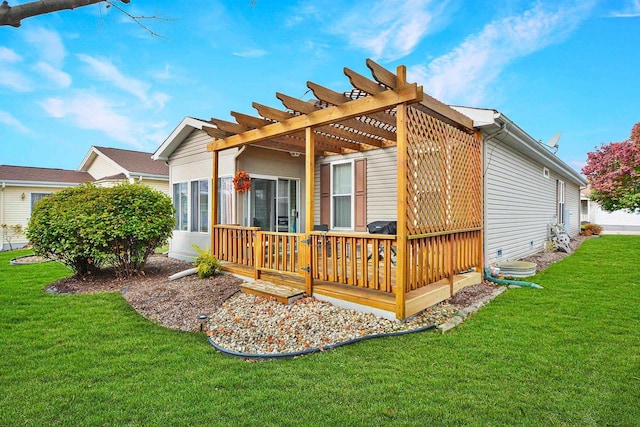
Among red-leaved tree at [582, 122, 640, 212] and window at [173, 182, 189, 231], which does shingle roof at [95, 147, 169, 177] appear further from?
red-leaved tree at [582, 122, 640, 212]

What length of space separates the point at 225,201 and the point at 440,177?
513cm

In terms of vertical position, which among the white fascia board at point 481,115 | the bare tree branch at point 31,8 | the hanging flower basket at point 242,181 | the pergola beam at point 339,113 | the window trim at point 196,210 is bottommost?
the window trim at point 196,210

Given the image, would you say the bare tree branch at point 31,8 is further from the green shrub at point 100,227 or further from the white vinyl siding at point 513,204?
the white vinyl siding at point 513,204

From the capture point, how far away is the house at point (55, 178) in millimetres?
13727

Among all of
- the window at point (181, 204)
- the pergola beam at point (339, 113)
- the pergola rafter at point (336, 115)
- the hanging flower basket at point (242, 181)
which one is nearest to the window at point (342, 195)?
the pergola rafter at point (336, 115)

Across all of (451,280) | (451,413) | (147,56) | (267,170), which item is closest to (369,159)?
(267,170)

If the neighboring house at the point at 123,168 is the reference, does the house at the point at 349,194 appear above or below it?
below

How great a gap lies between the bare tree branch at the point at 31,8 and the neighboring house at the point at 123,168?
12567 mm

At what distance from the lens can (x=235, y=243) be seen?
675cm

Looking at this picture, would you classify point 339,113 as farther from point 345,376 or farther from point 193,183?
point 193,183

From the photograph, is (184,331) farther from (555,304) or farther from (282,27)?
(282,27)

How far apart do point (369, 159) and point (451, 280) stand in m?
3.57

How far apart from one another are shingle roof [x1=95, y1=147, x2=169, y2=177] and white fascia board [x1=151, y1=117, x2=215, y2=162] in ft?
15.9

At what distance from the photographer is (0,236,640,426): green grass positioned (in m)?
2.30
